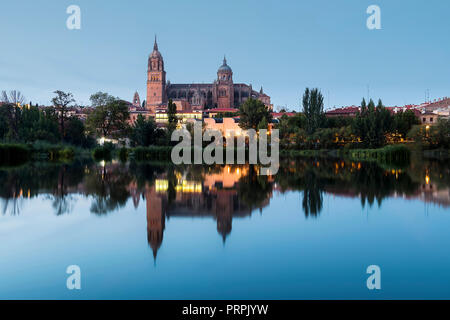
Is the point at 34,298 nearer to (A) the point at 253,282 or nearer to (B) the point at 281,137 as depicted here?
(A) the point at 253,282

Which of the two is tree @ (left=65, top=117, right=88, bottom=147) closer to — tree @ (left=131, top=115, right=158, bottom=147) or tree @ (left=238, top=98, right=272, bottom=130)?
tree @ (left=131, top=115, right=158, bottom=147)

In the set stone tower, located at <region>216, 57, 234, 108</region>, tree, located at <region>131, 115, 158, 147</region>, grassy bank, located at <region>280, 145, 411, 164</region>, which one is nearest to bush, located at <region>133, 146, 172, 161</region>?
tree, located at <region>131, 115, 158, 147</region>

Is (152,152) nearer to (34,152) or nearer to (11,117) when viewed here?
(34,152)

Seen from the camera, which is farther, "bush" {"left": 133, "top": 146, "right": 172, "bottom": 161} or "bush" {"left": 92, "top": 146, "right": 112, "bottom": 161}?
"bush" {"left": 133, "top": 146, "right": 172, "bottom": 161}

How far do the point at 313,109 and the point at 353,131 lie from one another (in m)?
4.43

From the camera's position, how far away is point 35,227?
5.65m

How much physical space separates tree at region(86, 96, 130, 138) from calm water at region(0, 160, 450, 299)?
42517mm

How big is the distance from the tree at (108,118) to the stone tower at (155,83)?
192 feet

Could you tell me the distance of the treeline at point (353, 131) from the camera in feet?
138

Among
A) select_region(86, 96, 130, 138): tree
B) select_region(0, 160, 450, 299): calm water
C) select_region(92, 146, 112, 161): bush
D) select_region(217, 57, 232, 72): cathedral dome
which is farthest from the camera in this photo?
select_region(217, 57, 232, 72): cathedral dome

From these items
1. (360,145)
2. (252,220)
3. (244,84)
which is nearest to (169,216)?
(252,220)

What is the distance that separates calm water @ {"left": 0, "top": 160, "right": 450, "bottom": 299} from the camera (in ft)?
11.1

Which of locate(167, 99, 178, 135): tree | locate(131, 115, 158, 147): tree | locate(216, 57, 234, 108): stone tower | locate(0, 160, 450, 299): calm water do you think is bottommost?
locate(0, 160, 450, 299): calm water
